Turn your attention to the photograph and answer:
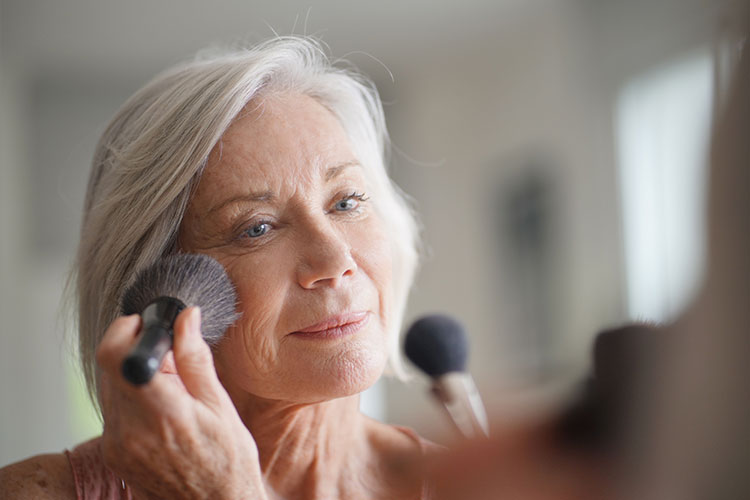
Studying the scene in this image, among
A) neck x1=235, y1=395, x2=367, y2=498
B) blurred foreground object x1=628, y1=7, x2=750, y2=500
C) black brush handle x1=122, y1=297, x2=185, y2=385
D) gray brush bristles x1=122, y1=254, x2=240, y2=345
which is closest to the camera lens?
blurred foreground object x1=628, y1=7, x2=750, y2=500

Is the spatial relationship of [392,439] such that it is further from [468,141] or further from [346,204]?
[468,141]

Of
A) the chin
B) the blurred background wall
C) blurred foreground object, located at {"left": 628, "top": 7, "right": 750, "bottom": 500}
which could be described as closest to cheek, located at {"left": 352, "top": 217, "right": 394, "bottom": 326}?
the chin

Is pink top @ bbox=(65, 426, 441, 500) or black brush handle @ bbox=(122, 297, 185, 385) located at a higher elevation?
black brush handle @ bbox=(122, 297, 185, 385)

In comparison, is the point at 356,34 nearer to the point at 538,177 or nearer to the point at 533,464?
the point at 538,177

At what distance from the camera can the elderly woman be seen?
0.96m

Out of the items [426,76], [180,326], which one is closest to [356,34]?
[426,76]

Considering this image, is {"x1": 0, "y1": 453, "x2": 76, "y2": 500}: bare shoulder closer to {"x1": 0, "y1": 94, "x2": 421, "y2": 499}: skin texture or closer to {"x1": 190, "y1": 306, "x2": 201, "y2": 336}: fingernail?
{"x1": 0, "y1": 94, "x2": 421, "y2": 499}: skin texture

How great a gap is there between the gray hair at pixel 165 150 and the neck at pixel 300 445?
0.23 m

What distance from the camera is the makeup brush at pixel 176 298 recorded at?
2.46 ft

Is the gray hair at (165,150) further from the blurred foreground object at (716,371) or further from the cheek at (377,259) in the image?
the blurred foreground object at (716,371)

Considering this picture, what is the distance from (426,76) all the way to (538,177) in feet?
4.48

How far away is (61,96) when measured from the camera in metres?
5.07

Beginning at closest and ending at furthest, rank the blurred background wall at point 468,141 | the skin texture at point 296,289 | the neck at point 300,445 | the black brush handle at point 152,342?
the black brush handle at point 152,342 → the skin texture at point 296,289 → the neck at point 300,445 → the blurred background wall at point 468,141

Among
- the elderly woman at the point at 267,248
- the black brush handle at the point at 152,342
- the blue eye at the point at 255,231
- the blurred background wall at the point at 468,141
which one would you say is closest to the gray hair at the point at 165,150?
the elderly woman at the point at 267,248
